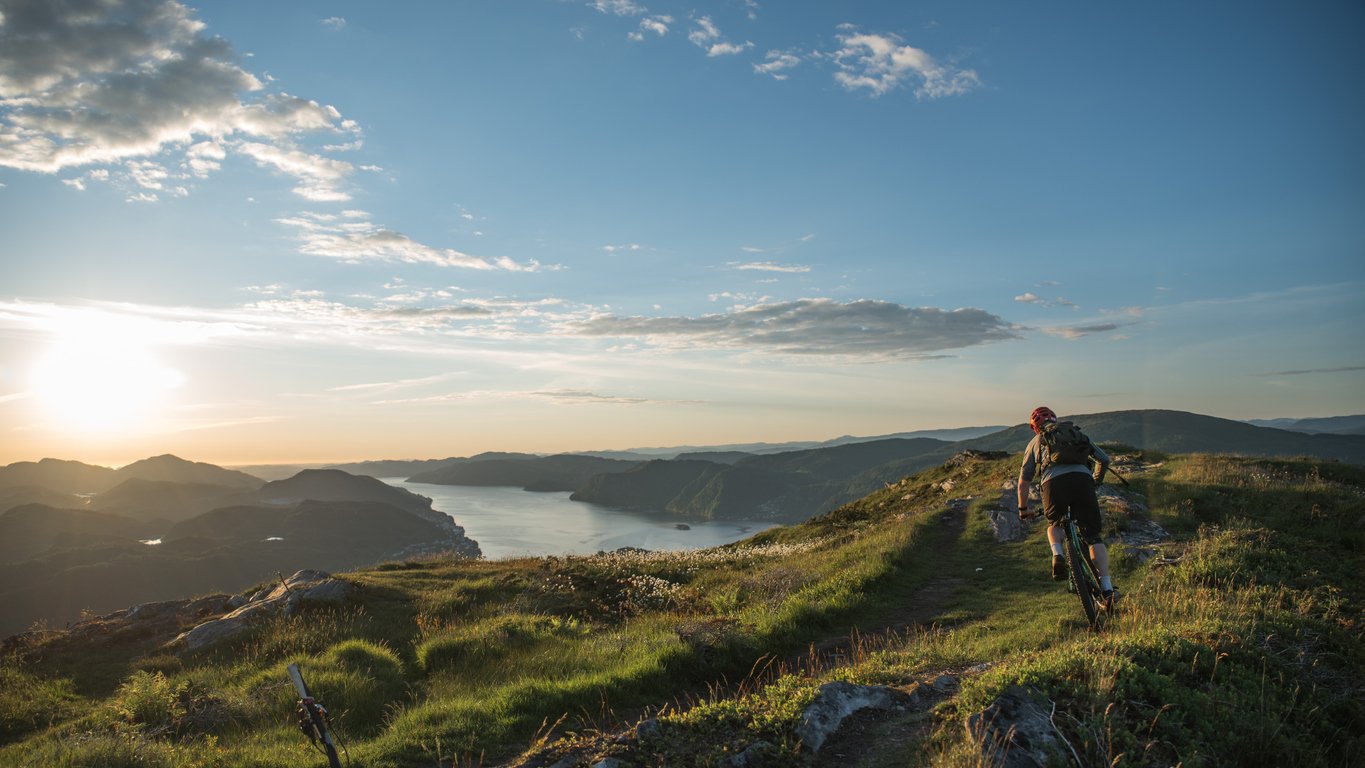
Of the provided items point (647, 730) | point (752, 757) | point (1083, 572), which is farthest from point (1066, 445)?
point (647, 730)

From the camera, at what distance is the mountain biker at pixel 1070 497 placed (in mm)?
8391

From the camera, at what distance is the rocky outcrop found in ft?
49.6

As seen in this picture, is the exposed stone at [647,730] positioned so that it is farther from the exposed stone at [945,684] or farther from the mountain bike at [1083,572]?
the mountain bike at [1083,572]

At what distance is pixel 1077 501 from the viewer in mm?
8609

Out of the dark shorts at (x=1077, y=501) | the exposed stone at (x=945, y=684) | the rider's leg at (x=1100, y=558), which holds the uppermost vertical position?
the dark shorts at (x=1077, y=501)

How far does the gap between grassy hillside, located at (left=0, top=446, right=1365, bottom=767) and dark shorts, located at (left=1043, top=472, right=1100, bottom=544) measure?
1.10 meters

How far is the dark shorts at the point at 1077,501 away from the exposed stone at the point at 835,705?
4.22 meters

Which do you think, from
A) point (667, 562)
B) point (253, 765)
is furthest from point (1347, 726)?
point (667, 562)

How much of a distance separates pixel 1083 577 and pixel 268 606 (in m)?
19.1

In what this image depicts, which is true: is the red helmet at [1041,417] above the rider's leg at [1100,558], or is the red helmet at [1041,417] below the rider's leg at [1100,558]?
above

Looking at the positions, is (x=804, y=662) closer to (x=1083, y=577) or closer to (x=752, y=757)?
(x=1083, y=577)

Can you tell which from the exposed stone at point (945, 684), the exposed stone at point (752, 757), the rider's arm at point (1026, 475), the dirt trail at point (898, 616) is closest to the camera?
the exposed stone at point (752, 757)

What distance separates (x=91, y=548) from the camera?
182 metres

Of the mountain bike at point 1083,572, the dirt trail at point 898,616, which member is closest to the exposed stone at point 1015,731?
the dirt trail at point 898,616
